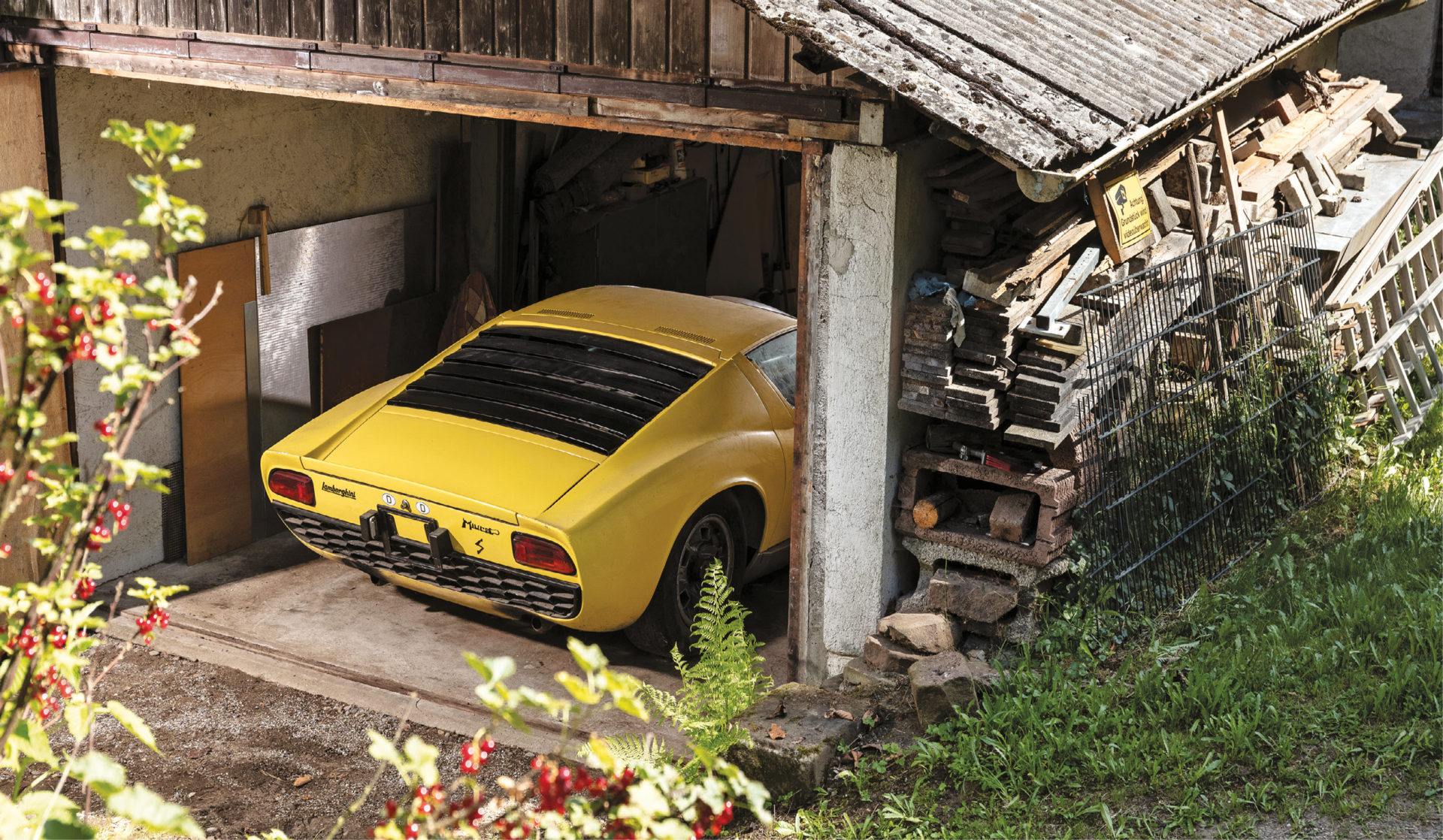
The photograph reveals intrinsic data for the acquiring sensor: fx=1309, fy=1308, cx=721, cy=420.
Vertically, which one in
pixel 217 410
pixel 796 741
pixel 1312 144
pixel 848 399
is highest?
pixel 1312 144

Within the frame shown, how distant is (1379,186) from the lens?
943 cm

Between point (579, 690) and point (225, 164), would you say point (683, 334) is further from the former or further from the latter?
point (579, 690)

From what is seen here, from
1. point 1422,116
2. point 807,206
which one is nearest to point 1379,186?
point 1422,116

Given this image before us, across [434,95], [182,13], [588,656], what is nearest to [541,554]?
[434,95]

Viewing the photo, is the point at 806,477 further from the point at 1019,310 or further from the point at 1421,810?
A: the point at 1421,810

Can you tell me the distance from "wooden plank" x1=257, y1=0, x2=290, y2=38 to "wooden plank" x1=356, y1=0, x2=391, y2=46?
465 millimetres

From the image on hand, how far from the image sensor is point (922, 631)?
17.9ft

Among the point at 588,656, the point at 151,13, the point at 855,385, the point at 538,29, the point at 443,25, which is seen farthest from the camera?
the point at 151,13

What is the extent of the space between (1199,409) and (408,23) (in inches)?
163

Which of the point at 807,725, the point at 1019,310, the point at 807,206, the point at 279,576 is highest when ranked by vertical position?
the point at 807,206

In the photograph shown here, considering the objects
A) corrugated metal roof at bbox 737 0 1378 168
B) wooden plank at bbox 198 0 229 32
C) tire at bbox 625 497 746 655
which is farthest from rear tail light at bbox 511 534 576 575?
wooden plank at bbox 198 0 229 32

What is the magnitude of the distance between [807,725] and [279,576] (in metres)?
3.90

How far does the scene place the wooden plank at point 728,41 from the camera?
5.19 m

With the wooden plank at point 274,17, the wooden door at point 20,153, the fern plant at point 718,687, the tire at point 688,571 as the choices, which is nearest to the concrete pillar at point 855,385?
the fern plant at point 718,687
